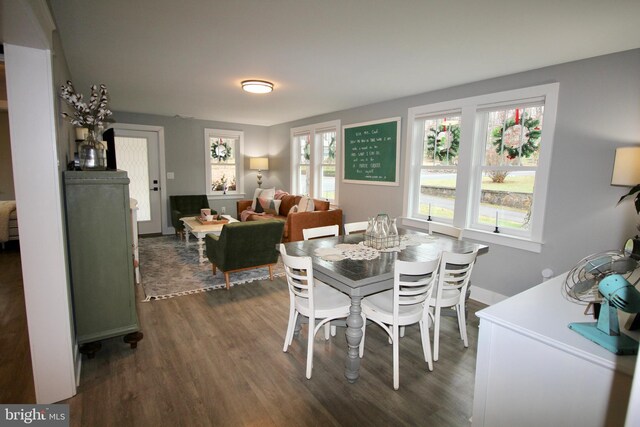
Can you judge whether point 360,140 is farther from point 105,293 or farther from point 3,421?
point 3,421

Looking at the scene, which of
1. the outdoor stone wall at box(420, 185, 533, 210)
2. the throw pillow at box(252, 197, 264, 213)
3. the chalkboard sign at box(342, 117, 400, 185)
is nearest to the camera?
the outdoor stone wall at box(420, 185, 533, 210)

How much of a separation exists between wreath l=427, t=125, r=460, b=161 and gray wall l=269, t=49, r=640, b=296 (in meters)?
0.53

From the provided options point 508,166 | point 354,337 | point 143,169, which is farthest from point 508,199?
point 143,169

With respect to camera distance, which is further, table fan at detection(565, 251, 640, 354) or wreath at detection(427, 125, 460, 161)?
wreath at detection(427, 125, 460, 161)

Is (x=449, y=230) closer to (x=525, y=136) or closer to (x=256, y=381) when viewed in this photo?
(x=525, y=136)

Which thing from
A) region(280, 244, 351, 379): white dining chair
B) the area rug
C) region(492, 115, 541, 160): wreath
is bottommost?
the area rug

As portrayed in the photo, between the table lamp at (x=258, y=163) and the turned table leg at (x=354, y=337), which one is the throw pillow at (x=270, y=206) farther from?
the turned table leg at (x=354, y=337)

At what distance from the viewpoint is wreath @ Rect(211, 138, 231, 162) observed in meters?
7.21

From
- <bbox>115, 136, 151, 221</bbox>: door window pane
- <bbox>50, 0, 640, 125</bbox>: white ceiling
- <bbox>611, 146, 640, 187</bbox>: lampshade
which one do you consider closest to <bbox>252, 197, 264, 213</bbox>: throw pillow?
<bbox>115, 136, 151, 221</bbox>: door window pane

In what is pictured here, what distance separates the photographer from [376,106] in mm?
4832

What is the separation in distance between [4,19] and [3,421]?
188cm

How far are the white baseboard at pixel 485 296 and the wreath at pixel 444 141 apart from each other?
1595 millimetres

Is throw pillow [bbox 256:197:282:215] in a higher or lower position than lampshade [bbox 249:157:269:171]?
lower

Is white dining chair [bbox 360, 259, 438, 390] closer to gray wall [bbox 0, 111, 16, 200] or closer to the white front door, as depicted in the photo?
the white front door
